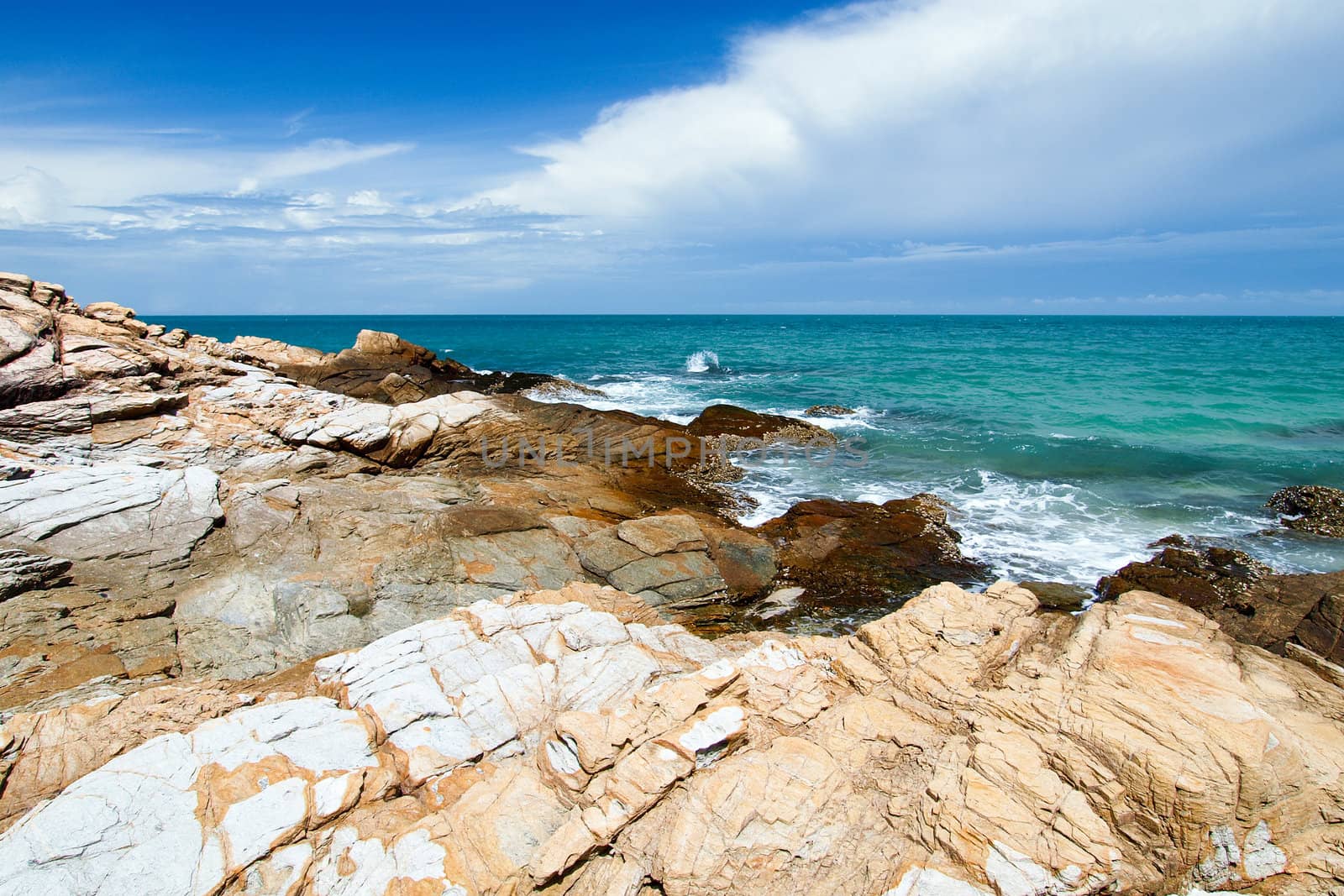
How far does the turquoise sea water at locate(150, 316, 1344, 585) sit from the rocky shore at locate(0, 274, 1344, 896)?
3384mm

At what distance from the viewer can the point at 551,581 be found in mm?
10617

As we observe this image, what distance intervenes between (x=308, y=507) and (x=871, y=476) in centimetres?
1544

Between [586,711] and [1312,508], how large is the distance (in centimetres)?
1966

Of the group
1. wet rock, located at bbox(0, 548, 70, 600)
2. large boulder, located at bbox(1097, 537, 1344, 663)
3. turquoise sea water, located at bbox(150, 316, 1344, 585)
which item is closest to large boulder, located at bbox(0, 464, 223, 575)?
wet rock, located at bbox(0, 548, 70, 600)

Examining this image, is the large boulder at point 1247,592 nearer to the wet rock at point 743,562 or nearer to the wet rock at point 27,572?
the wet rock at point 743,562

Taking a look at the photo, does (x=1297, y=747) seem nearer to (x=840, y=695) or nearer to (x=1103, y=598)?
(x=840, y=695)

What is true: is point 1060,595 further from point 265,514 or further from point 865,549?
point 265,514

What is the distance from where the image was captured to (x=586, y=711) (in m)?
6.12

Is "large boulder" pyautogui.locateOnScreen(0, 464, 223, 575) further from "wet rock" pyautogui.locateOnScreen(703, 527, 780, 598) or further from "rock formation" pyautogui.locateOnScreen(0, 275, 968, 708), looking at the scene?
"wet rock" pyautogui.locateOnScreen(703, 527, 780, 598)

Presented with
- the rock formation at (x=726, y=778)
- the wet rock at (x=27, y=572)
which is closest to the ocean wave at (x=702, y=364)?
the wet rock at (x=27, y=572)

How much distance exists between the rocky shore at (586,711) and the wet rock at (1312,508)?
461 centimetres

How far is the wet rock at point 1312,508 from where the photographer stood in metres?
14.9

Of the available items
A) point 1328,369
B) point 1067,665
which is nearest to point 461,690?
point 1067,665

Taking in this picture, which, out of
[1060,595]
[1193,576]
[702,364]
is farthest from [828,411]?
[702,364]
